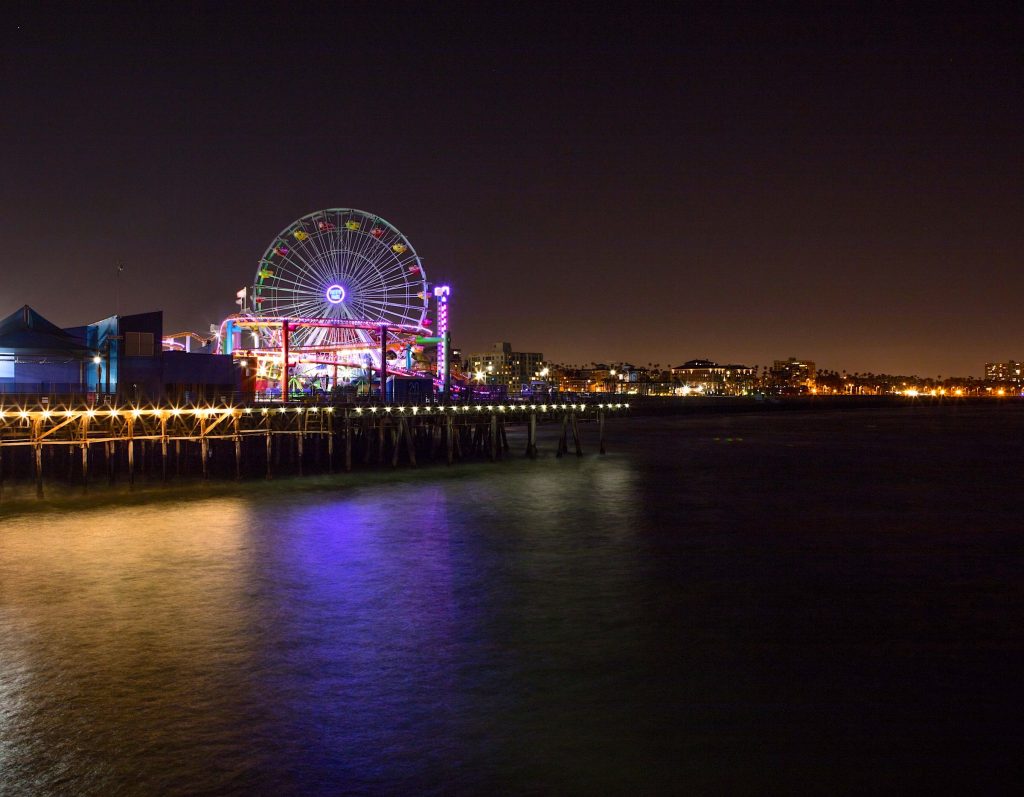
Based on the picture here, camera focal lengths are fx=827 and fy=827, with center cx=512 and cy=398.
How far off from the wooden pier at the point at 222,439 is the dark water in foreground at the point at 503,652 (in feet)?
19.4

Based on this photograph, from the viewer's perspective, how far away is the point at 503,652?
13.9 meters

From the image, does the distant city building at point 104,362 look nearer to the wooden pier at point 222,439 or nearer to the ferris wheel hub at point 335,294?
the wooden pier at point 222,439

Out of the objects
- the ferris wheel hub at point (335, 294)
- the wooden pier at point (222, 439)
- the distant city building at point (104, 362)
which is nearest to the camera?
the wooden pier at point (222, 439)

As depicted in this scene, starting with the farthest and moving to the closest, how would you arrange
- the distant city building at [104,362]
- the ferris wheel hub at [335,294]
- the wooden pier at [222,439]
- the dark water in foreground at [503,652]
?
the ferris wheel hub at [335,294]
the distant city building at [104,362]
the wooden pier at [222,439]
the dark water in foreground at [503,652]

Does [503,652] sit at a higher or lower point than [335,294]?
lower

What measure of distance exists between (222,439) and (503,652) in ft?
119

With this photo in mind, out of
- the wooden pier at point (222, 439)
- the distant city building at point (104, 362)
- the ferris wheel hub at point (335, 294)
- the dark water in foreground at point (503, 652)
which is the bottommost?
the dark water in foreground at point (503, 652)

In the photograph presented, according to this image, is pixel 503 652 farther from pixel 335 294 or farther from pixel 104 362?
pixel 335 294

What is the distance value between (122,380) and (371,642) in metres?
31.6

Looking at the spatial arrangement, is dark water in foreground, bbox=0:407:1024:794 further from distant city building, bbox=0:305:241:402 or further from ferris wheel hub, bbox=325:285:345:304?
ferris wheel hub, bbox=325:285:345:304

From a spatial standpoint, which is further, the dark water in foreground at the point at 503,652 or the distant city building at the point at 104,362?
the distant city building at the point at 104,362

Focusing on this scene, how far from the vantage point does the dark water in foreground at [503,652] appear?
31.5ft

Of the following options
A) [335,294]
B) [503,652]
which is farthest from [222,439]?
[503,652]

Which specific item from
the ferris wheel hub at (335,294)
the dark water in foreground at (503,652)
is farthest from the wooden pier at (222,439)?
the ferris wheel hub at (335,294)
